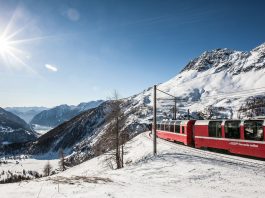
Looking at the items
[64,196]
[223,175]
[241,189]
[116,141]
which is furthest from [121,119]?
[64,196]

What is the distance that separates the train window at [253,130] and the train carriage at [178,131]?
13.0 metres

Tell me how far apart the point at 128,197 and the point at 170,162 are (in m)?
13.7

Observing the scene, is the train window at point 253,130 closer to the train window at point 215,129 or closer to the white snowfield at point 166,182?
the white snowfield at point 166,182

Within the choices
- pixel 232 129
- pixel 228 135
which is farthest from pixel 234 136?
pixel 228 135

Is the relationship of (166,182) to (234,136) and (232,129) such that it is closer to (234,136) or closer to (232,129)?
(234,136)

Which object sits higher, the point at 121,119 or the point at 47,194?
the point at 121,119

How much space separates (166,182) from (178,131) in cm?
2664

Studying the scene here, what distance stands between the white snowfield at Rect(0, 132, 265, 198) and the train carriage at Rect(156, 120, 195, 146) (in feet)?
39.7

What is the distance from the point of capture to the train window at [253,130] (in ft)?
89.4

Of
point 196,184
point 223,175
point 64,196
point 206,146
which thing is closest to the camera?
point 64,196

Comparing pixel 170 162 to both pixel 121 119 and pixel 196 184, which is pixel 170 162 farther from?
pixel 121 119

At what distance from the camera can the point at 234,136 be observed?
3073 centimetres

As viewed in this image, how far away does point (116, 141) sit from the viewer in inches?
1841

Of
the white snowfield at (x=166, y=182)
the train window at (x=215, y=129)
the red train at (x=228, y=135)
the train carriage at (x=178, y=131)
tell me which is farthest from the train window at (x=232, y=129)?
the train carriage at (x=178, y=131)
